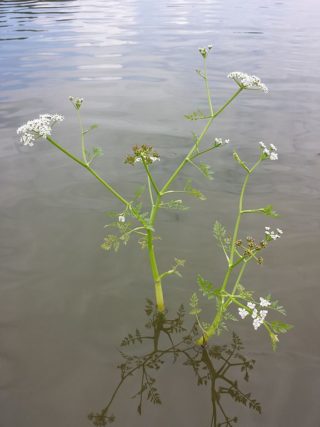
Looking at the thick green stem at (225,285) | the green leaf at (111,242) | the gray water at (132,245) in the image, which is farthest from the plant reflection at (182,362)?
the green leaf at (111,242)

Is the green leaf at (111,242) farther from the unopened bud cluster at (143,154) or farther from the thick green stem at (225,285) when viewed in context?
the thick green stem at (225,285)

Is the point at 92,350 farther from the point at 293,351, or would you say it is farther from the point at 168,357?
the point at 293,351

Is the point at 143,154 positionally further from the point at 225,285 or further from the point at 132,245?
the point at 132,245

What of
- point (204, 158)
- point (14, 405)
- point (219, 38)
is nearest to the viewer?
point (14, 405)

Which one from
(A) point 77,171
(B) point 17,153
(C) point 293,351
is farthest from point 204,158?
(C) point 293,351

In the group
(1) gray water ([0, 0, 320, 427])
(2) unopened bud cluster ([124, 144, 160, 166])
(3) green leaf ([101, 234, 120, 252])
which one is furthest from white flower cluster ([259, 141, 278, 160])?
(1) gray water ([0, 0, 320, 427])

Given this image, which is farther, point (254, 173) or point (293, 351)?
Result: point (254, 173)
